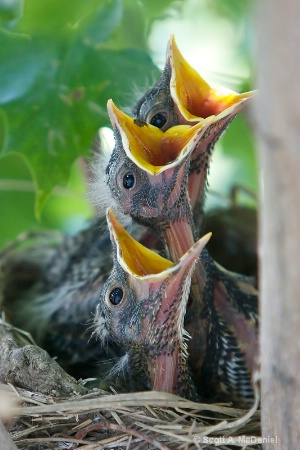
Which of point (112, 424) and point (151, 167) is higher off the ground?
point (151, 167)

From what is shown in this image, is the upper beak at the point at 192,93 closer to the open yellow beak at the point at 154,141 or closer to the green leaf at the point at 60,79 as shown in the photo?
the open yellow beak at the point at 154,141

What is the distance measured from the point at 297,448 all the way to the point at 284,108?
39cm

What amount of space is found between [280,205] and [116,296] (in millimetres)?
573

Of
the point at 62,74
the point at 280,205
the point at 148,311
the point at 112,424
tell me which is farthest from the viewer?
the point at 62,74

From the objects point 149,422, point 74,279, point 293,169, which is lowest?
point 149,422

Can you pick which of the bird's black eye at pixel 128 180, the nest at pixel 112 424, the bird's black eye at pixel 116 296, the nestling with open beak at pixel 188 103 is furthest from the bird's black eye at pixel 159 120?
the nest at pixel 112 424

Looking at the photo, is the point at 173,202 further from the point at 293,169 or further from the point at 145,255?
the point at 293,169

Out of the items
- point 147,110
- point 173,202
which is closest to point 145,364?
point 173,202

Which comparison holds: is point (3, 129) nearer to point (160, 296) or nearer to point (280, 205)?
point (160, 296)

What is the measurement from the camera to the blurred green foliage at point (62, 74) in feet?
4.03

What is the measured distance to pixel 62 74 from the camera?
4.21 feet

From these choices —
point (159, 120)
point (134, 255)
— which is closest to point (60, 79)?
point (159, 120)

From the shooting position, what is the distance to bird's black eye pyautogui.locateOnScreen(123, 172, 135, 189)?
3.48ft

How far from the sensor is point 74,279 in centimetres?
154
